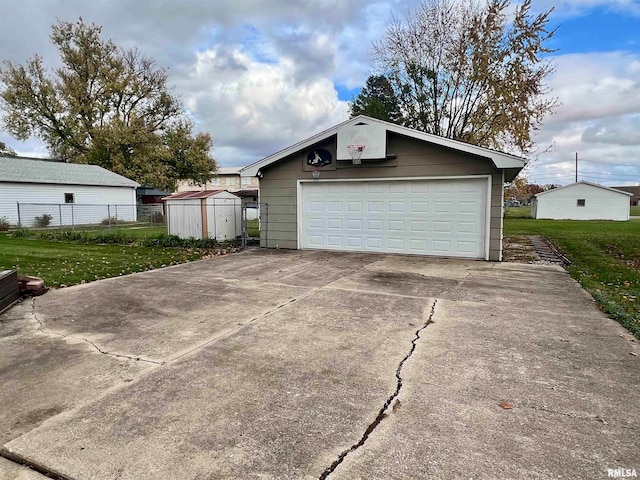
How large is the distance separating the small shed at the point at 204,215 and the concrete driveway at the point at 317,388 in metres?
6.79

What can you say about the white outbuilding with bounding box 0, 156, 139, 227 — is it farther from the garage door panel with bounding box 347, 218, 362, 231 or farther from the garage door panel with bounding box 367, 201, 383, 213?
the garage door panel with bounding box 367, 201, 383, 213

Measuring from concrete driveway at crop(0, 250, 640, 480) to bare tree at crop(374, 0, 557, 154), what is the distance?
1534cm

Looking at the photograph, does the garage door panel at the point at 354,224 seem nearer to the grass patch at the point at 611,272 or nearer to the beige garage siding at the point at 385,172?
the beige garage siding at the point at 385,172

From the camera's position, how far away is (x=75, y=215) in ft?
73.7

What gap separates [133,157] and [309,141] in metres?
23.4

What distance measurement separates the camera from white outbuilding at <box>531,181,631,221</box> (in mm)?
34500

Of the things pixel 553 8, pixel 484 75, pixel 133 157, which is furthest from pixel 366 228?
pixel 133 157

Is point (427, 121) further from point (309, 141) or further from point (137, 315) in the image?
point (137, 315)

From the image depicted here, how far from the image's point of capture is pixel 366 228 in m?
10.9

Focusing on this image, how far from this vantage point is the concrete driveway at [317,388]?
2.15 m

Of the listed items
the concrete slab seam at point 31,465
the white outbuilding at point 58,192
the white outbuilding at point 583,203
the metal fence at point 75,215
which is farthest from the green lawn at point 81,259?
the white outbuilding at point 583,203

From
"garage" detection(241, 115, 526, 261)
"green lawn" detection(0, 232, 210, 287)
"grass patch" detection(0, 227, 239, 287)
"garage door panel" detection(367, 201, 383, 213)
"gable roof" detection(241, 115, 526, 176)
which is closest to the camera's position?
"green lawn" detection(0, 232, 210, 287)

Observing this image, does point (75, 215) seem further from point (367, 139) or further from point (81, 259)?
point (367, 139)

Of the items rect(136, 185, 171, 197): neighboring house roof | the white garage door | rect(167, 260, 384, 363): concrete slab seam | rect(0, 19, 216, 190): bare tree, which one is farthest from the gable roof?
rect(136, 185, 171, 197): neighboring house roof
